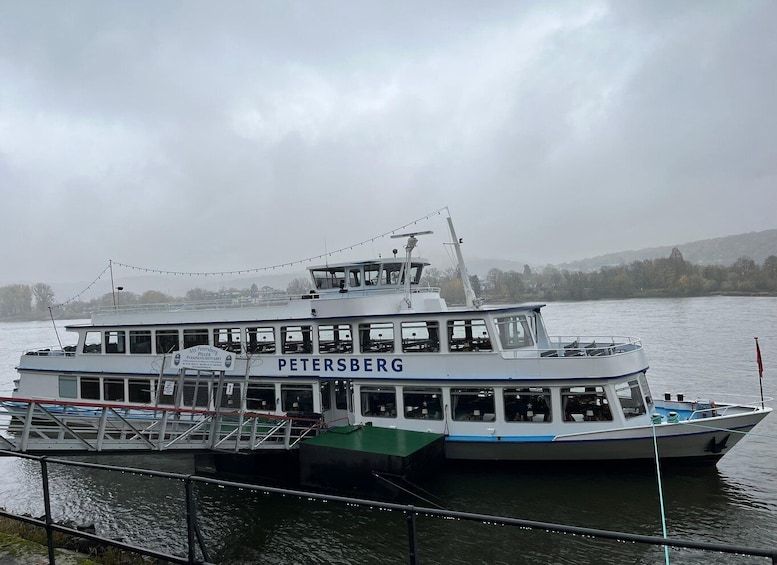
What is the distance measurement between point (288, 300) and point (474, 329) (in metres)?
5.58

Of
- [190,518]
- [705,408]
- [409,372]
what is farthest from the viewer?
[409,372]

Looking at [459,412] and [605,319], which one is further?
[605,319]

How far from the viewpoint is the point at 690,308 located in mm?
68125

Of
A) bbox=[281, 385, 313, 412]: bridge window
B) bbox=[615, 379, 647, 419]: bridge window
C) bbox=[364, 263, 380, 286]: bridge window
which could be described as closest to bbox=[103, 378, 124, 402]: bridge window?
bbox=[281, 385, 313, 412]: bridge window

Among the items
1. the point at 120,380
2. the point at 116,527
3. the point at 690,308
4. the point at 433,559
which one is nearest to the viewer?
the point at 433,559

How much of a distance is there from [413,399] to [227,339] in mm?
6216

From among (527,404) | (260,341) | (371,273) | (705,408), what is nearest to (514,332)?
(527,404)

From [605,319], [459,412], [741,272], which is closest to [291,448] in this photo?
[459,412]

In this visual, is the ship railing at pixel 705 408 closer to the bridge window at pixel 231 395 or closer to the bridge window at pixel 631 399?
the bridge window at pixel 631 399

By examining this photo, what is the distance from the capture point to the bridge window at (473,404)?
1406cm

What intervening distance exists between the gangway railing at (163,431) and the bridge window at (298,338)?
2089 millimetres

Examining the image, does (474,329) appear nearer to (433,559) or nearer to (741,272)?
(433,559)

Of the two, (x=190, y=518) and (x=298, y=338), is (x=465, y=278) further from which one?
(x=190, y=518)

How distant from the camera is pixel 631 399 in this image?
45.8 feet
